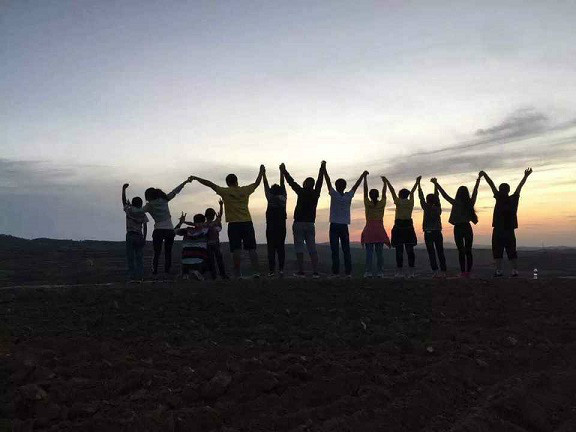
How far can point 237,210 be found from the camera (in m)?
11.2

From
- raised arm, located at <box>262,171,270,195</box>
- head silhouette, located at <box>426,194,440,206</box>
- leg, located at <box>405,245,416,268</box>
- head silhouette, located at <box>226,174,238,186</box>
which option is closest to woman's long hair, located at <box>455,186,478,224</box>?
head silhouette, located at <box>426,194,440,206</box>

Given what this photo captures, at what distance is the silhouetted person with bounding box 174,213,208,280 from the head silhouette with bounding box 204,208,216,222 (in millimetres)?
87

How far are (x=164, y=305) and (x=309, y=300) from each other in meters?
2.41

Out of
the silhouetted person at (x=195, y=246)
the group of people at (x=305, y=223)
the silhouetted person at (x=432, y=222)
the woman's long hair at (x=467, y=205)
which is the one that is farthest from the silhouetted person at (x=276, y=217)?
the woman's long hair at (x=467, y=205)

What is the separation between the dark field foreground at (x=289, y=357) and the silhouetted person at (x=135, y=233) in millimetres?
1141

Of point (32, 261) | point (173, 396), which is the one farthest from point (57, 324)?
point (32, 261)

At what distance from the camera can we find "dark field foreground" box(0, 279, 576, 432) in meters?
5.24

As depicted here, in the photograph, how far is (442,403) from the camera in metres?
5.51

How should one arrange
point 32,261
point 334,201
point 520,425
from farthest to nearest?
point 32,261
point 334,201
point 520,425

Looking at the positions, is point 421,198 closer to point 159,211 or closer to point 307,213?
point 307,213

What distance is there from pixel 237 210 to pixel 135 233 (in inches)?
83.6

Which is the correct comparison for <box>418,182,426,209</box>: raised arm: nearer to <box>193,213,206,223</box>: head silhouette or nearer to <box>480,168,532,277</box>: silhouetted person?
<box>480,168,532,277</box>: silhouetted person

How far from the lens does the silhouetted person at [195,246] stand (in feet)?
39.1

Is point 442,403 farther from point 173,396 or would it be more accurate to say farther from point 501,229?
point 501,229
